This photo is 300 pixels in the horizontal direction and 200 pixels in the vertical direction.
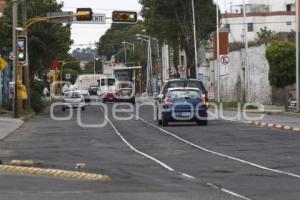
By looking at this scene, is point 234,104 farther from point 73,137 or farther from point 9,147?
point 9,147

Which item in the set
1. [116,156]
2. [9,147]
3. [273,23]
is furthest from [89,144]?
[273,23]

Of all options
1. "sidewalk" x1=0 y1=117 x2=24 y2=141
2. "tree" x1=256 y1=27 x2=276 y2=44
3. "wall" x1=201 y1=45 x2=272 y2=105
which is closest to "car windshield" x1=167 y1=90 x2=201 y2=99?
"sidewalk" x1=0 y1=117 x2=24 y2=141

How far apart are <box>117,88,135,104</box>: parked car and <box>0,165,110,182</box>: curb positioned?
5898 centimetres

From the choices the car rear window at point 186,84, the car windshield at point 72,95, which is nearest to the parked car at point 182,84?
the car rear window at point 186,84

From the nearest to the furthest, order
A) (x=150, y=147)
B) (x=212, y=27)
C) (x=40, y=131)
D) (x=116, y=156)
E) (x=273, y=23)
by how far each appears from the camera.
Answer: (x=116, y=156), (x=150, y=147), (x=40, y=131), (x=212, y=27), (x=273, y=23)

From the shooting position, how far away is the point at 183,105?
3375cm

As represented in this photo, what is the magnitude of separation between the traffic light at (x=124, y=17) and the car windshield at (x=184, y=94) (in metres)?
8.64

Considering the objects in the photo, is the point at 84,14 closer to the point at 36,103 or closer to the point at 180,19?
the point at 36,103

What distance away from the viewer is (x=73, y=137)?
28.7 m

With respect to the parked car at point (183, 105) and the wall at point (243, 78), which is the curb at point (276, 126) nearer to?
the parked car at point (183, 105)

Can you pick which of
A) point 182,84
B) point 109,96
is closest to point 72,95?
point 109,96

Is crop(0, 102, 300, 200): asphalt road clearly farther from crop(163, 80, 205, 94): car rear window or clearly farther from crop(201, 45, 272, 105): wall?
crop(201, 45, 272, 105): wall

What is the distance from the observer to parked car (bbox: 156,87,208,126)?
3378 cm

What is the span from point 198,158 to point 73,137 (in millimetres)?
9898
